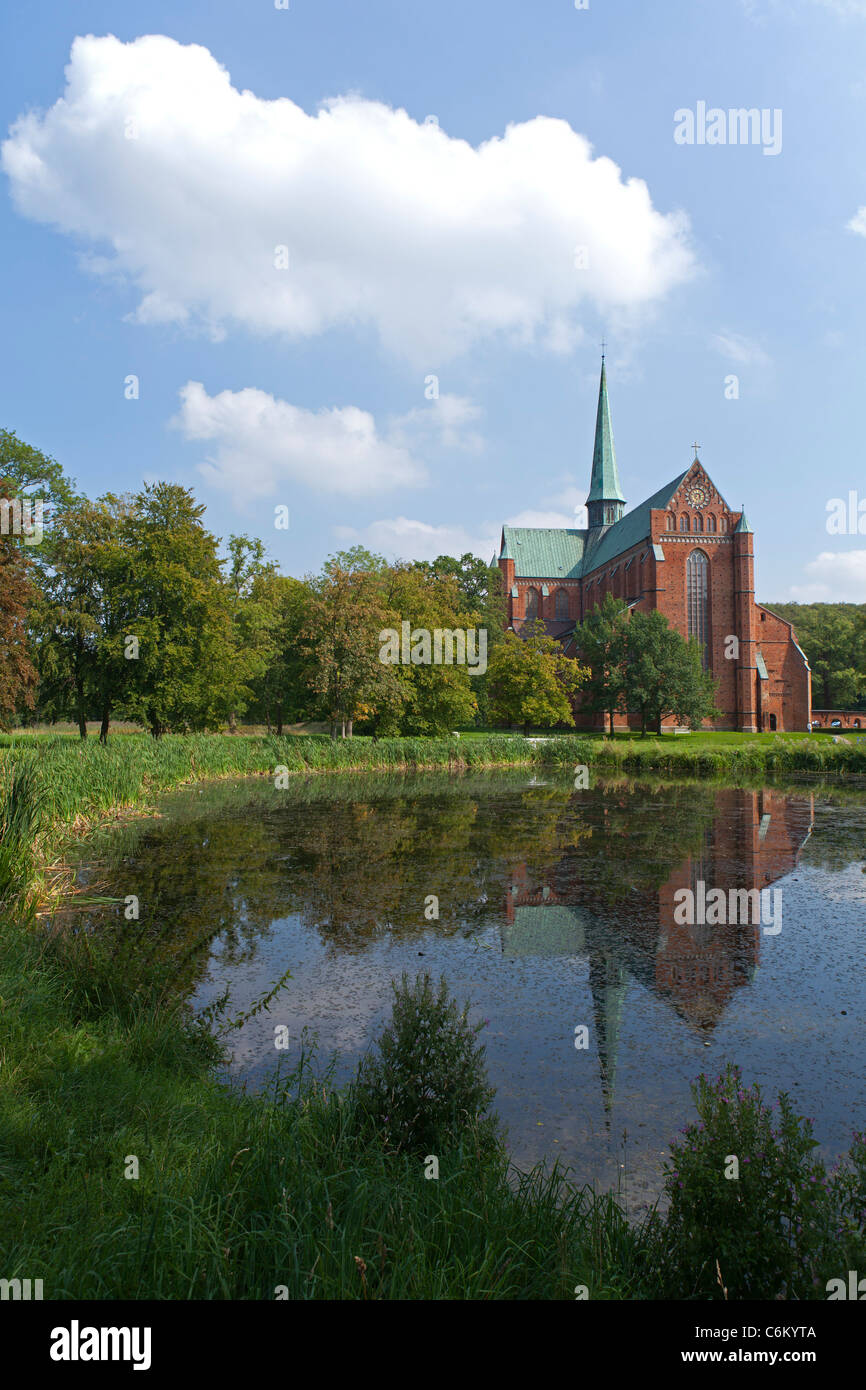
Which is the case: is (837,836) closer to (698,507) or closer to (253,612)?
(253,612)

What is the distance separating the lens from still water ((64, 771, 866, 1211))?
4.81 metres

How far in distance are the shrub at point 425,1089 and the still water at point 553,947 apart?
417mm

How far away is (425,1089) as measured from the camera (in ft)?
13.1

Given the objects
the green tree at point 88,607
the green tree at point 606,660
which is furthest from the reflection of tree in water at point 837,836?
the green tree at point 606,660

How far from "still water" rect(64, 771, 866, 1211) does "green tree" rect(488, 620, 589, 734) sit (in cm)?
2905

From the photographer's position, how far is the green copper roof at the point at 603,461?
76.4m

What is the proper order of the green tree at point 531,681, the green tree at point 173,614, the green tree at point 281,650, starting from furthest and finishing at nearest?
the green tree at point 531,681, the green tree at point 281,650, the green tree at point 173,614

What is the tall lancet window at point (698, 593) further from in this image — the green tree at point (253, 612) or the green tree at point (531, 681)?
the green tree at point (253, 612)

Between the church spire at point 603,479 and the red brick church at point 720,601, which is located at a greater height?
the church spire at point 603,479

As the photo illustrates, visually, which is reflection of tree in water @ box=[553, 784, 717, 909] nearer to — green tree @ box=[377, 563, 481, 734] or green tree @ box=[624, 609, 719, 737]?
green tree @ box=[377, 563, 481, 734]

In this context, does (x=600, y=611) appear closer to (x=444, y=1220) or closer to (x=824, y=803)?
(x=824, y=803)

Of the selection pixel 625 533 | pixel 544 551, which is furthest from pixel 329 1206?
pixel 544 551

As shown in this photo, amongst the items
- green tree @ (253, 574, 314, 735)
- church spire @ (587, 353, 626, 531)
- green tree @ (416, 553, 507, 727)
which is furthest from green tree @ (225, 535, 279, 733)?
church spire @ (587, 353, 626, 531)

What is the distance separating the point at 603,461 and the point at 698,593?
934 inches
